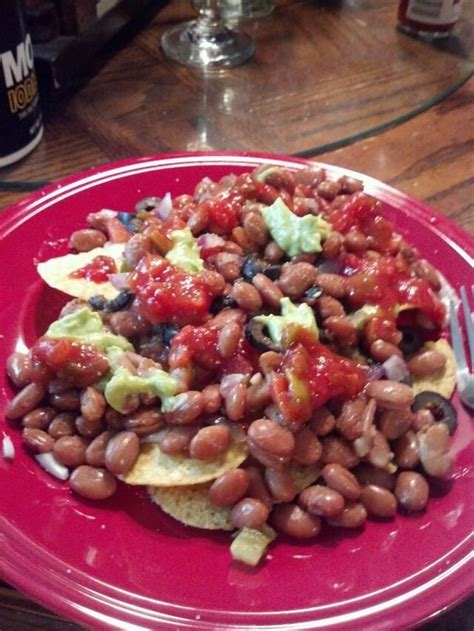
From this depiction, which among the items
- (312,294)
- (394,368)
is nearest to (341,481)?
(394,368)

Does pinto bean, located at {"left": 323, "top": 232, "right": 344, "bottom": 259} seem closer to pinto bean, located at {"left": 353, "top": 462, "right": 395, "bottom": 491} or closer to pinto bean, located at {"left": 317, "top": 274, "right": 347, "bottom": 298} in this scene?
pinto bean, located at {"left": 317, "top": 274, "right": 347, "bottom": 298}

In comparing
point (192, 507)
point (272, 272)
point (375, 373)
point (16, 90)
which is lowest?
point (192, 507)

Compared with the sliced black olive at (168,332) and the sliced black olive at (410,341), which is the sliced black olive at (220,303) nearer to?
the sliced black olive at (168,332)

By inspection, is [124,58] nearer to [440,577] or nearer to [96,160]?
[96,160]

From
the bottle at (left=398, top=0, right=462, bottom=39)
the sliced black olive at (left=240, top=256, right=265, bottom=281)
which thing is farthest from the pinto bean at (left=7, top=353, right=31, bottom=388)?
the bottle at (left=398, top=0, right=462, bottom=39)

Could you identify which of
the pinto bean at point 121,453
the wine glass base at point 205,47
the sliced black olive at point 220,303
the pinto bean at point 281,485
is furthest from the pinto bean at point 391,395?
the wine glass base at point 205,47

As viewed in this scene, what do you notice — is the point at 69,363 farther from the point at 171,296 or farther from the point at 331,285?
the point at 331,285
